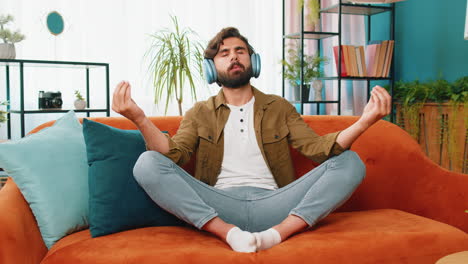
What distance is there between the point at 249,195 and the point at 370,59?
2.71 m

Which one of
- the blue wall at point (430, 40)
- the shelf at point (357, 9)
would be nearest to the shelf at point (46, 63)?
the shelf at point (357, 9)

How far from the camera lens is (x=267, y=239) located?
4.71 ft

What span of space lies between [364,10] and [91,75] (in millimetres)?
2529

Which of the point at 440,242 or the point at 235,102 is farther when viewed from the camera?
the point at 235,102

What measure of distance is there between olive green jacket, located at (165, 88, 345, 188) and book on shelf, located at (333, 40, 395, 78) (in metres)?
2.11

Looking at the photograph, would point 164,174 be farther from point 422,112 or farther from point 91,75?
point 91,75

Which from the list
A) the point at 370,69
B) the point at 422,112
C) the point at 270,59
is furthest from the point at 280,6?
the point at 422,112

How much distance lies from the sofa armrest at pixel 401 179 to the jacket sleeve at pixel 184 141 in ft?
2.37

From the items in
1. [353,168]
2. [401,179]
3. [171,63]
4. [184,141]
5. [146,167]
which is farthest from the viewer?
[171,63]

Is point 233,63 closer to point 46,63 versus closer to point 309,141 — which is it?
point 309,141

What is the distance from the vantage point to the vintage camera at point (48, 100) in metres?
3.39

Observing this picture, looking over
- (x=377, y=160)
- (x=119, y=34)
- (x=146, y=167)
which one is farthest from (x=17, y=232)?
(x=119, y=34)

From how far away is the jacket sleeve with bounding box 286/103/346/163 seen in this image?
5.70 feet

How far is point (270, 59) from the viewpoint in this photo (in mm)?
4738
